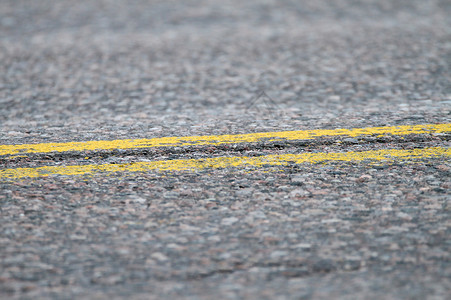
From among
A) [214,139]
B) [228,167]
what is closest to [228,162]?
[228,167]

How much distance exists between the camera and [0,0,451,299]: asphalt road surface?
1.84 m

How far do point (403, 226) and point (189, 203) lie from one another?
0.93 meters

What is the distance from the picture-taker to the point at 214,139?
3047mm

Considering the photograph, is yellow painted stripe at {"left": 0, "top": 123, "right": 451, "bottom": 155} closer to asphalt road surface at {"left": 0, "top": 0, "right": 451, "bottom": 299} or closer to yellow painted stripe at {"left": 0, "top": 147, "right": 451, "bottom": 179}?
asphalt road surface at {"left": 0, "top": 0, "right": 451, "bottom": 299}

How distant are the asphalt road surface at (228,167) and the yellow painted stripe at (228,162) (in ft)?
0.04

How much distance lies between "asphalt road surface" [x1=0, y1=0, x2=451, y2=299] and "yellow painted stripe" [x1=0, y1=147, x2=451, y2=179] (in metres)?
0.01

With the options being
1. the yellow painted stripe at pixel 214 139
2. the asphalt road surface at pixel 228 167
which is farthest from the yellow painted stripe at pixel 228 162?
the yellow painted stripe at pixel 214 139

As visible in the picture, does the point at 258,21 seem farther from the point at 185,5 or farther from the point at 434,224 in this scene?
the point at 434,224

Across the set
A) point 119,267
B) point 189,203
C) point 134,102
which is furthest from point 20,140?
point 119,267

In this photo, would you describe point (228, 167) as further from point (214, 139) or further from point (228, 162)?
point (214, 139)

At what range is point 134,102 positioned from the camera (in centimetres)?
380

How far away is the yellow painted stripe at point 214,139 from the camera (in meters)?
2.92

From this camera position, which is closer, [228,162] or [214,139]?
[228,162]

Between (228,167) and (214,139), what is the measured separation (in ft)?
1.33
